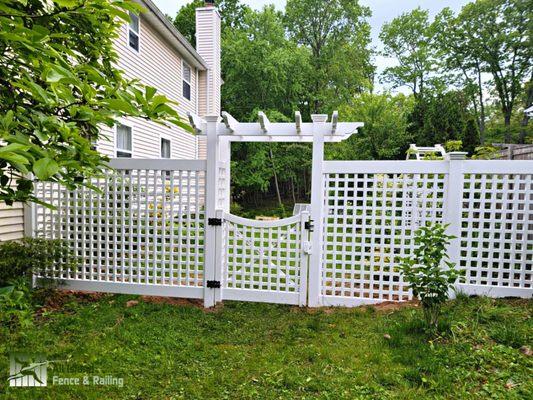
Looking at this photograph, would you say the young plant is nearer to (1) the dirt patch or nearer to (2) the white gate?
(1) the dirt patch

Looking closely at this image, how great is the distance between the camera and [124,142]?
7.47 metres

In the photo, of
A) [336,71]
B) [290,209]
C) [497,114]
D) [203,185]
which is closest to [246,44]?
[336,71]

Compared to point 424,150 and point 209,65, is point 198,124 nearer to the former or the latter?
point 424,150

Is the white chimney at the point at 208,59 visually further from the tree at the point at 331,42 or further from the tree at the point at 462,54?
the tree at the point at 462,54

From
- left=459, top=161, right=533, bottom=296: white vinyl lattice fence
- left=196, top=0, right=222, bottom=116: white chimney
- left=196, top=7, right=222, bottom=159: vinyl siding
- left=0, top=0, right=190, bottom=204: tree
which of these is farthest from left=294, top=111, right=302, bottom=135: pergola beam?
left=196, top=0, right=222, bottom=116: white chimney

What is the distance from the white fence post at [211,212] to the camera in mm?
3969

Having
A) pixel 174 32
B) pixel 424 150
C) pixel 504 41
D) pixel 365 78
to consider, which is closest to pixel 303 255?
pixel 424 150

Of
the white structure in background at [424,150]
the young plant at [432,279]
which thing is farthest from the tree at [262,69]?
the young plant at [432,279]

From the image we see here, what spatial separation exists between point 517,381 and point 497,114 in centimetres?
2340

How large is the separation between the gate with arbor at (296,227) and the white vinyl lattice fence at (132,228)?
13 mm

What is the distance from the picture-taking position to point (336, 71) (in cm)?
1766

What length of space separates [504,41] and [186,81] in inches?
697

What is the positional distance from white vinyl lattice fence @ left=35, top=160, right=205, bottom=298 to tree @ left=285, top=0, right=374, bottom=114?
14324 mm

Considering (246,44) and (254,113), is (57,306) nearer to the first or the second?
(254,113)
